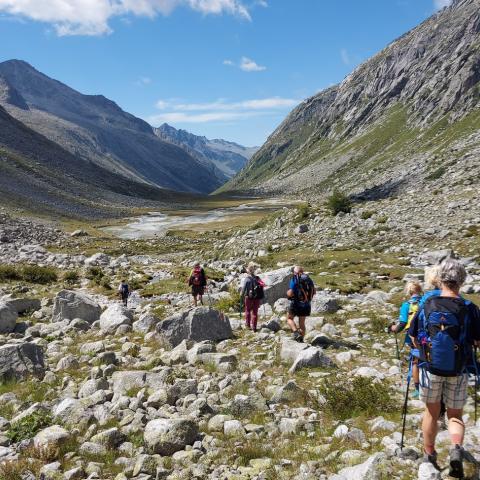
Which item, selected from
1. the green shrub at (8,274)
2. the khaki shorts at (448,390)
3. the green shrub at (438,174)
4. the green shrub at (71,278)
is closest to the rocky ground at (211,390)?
the khaki shorts at (448,390)

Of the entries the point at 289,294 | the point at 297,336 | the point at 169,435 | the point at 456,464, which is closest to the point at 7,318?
the point at 289,294

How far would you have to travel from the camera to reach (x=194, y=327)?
1464 cm

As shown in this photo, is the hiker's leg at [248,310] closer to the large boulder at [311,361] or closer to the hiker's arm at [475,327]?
the large boulder at [311,361]

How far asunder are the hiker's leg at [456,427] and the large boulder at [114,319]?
43.6 ft

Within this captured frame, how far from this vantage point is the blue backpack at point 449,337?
20.1 ft

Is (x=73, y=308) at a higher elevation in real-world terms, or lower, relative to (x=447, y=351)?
lower

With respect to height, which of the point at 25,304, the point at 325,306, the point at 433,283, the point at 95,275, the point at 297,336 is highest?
the point at 433,283

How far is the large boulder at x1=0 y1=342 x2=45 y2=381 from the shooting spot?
1198 centimetres

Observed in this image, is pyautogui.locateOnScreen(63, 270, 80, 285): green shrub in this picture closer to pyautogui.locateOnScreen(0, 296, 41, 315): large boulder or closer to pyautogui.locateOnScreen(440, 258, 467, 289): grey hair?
pyautogui.locateOnScreen(0, 296, 41, 315): large boulder

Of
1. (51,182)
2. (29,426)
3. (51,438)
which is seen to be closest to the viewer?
(51,438)

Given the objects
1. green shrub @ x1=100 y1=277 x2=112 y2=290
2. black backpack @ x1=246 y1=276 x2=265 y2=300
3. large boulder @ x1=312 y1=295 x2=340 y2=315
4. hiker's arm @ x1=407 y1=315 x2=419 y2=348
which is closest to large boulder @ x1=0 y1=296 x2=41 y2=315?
green shrub @ x1=100 y1=277 x2=112 y2=290

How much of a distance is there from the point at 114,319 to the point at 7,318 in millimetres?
4446

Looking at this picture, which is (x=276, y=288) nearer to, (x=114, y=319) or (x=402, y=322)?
(x=114, y=319)

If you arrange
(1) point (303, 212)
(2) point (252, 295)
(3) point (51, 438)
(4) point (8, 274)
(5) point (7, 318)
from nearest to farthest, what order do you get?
1. (3) point (51, 438)
2. (2) point (252, 295)
3. (5) point (7, 318)
4. (4) point (8, 274)
5. (1) point (303, 212)
